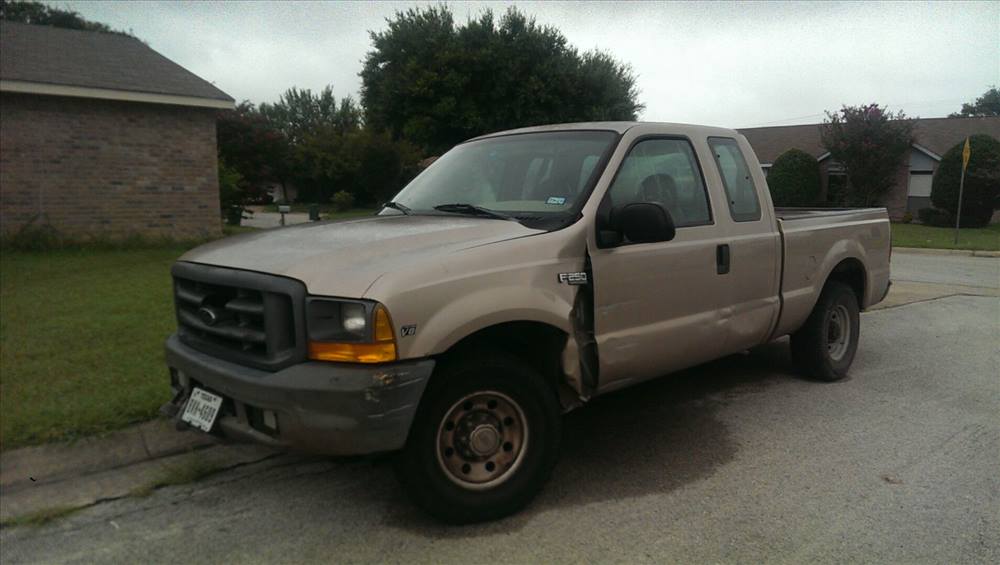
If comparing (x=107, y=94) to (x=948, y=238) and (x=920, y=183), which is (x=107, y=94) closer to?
(x=948, y=238)

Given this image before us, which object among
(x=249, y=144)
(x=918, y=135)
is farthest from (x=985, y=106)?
(x=249, y=144)

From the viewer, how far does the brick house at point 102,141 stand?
13172 millimetres

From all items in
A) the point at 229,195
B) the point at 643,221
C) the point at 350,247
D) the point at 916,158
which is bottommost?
the point at 229,195

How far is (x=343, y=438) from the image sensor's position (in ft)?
9.66

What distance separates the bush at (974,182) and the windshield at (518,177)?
29.7 meters

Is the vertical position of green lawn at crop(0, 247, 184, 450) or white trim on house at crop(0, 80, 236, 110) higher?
white trim on house at crop(0, 80, 236, 110)

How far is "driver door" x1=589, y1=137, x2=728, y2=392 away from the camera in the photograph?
3.82 metres

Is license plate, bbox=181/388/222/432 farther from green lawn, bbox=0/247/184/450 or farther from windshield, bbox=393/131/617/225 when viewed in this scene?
windshield, bbox=393/131/617/225

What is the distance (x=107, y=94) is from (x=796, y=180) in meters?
28.9

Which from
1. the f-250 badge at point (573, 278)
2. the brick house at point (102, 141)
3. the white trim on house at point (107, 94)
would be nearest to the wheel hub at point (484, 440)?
the f-250 badge at point (573, 278)

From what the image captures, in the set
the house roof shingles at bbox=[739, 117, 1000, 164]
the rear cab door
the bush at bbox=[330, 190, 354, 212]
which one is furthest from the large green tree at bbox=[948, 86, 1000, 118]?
the rear cab door

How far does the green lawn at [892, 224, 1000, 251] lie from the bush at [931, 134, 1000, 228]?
0.85 meters

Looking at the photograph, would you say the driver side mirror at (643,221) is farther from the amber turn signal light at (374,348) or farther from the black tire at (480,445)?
the amber turn signal light at (374,348)

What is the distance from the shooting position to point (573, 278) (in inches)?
143
